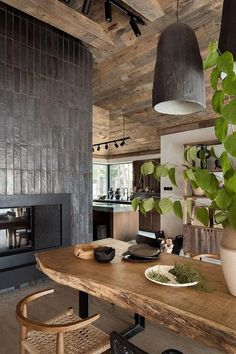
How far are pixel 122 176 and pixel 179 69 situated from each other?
7389 mm

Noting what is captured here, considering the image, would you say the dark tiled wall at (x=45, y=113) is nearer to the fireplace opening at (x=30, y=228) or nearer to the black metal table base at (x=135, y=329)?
the fireplace opening at (x=30, y=228)

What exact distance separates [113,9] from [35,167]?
2.16 metres

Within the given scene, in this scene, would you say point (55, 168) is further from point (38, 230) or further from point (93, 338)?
point (93, 338)

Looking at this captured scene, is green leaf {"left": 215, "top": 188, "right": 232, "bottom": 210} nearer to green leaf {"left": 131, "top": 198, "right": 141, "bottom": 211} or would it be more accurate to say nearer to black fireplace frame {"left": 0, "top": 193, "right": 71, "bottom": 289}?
green leaf {"left": 131, "top": 198, "right": 141, "bottom": 211}

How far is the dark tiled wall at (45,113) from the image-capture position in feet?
9.91

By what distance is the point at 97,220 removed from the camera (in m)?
6.19

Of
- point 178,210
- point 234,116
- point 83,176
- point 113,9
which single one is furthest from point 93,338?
point 113,9

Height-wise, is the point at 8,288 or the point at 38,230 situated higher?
the point at 38,230

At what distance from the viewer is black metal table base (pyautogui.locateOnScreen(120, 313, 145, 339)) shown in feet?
7.25

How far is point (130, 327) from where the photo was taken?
2.30m

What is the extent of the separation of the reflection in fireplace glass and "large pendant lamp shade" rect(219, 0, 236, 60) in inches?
107

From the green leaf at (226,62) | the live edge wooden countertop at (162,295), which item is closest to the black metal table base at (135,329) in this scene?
the live edge wooden countertop at (162,295)

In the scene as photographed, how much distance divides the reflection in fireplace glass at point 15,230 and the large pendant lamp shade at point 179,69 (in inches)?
93.1

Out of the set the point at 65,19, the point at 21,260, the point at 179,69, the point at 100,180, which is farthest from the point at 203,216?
the point at 100,180
